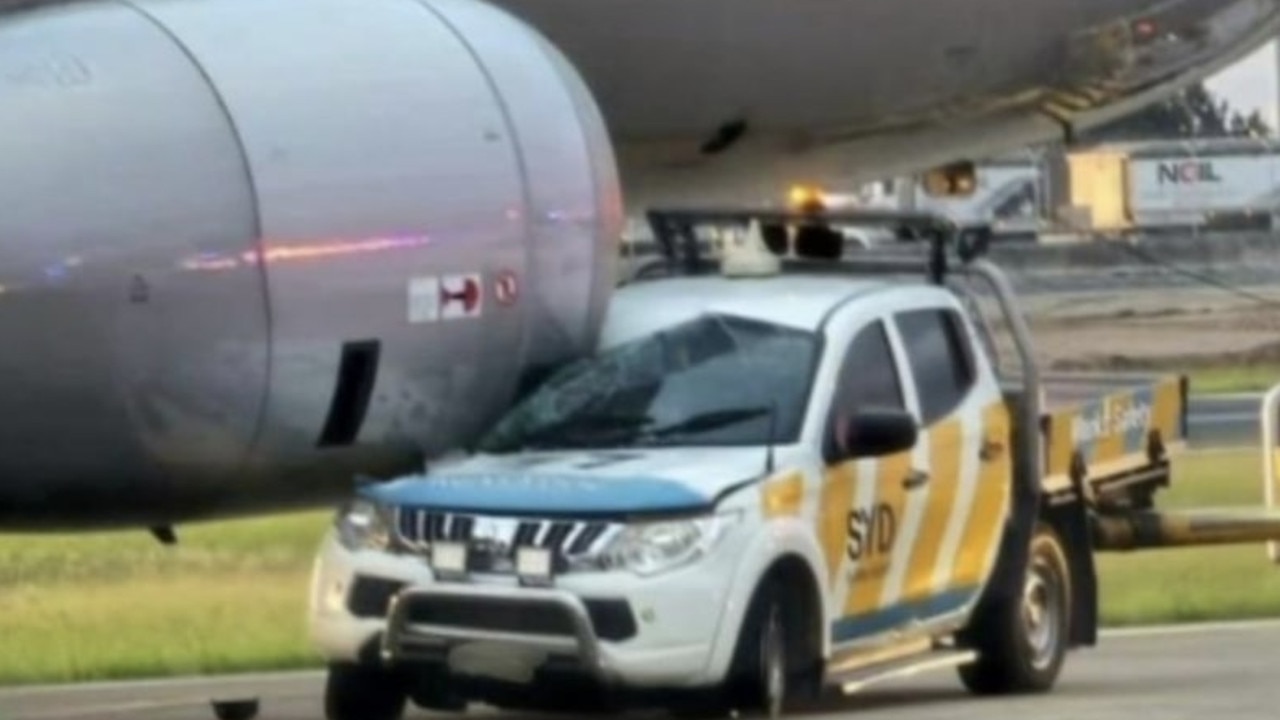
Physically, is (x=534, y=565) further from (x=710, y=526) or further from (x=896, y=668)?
(x=896, y=668)

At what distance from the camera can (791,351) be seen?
1426 cm

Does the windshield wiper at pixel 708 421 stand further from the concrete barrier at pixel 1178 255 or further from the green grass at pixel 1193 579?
the concrete barrier at pixel 1178 255

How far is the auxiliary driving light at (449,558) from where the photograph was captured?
42.7ft

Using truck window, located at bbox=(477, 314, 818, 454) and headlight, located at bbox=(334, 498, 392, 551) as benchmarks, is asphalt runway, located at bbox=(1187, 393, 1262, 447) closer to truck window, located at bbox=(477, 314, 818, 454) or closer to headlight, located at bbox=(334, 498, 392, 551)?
truck window, located at bbox=(477, 314, 818, 454)

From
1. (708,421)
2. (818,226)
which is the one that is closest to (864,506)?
(708,421)

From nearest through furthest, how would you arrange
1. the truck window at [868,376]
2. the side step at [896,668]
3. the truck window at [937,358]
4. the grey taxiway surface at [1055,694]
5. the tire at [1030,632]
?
the side step at [896,668]
the truck window at [868,376]
the grey taxiway surface at [1055,694]
the truck window at [937,358]
the tire at [1030,632]

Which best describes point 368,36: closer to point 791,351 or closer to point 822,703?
point 791,351

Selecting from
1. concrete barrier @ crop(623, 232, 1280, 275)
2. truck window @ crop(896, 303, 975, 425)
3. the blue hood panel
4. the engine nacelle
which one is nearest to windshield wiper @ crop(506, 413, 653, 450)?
the engine nacelle

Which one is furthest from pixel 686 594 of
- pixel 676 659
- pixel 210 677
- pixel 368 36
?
pixel 210 677

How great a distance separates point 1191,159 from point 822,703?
41747mm

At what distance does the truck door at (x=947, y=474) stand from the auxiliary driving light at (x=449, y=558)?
2.03 metres

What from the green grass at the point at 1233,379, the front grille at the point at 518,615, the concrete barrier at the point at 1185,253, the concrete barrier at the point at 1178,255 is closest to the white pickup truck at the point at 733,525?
the front grille at the point at 518,615

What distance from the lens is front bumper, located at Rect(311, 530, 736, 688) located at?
1275 centimetres

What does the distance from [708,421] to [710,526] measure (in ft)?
3.28
